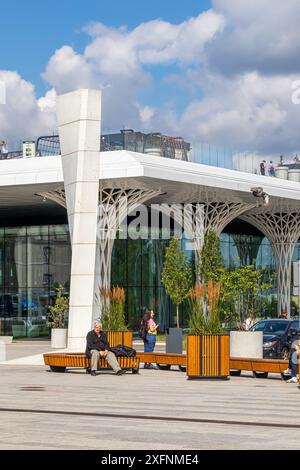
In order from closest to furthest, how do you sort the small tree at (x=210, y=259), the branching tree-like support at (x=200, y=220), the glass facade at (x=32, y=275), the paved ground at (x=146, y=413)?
the paved ground at (x=146, y=413), the branching tree-like support at (x=200, y=220), the small tree at (x=210, y=259), the glass facade at (x=32, y=275)

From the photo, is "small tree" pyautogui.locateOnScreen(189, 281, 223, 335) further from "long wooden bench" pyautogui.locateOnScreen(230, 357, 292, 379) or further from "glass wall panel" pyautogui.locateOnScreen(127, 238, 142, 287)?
"glass wall panel" pyautogui.locateOnScreen(127, 238, 142, 287)

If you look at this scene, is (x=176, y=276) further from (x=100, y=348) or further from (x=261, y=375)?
(x=100, y=348)

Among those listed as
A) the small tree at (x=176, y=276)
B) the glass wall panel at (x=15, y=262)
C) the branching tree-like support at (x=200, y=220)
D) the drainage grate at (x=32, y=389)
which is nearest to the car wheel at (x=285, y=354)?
the drainage grate at (x=32, y=389)

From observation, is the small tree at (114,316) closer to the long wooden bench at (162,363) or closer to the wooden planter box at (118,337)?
the wooden planter box at (118,337)

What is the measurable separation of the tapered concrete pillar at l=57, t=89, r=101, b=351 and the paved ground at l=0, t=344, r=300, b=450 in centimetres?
720

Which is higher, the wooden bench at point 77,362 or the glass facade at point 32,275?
the glass facade at point 32,275

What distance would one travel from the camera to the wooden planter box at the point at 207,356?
76.6 feet

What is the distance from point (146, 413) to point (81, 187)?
16643 millimetres

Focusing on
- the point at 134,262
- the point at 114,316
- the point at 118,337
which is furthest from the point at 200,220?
the point at 118,337

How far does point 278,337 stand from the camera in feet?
101

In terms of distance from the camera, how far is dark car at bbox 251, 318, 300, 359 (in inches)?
1195

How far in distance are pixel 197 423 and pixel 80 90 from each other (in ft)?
62.2

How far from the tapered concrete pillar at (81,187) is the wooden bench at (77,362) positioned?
15.6 ft
